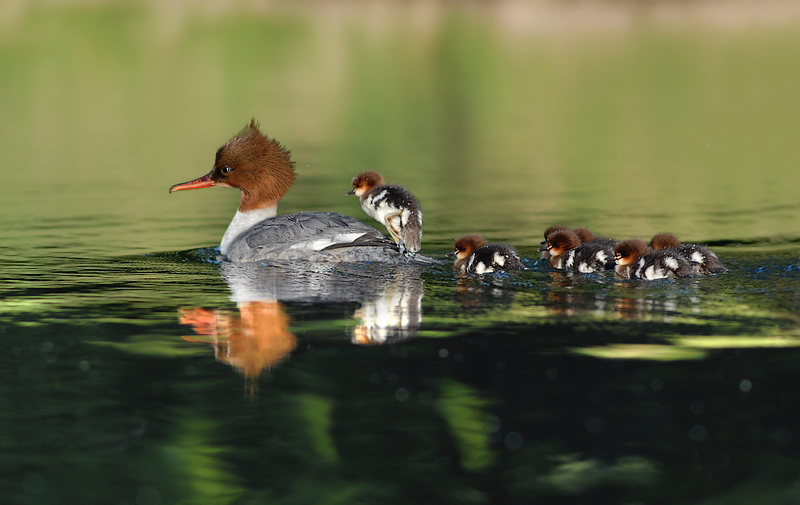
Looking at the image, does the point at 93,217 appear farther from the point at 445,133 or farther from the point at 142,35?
the point at 142,35

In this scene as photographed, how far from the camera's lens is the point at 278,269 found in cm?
946

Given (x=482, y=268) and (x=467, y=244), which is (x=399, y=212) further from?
(x=482, y=268)

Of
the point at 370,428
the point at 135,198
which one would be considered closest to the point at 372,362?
the point at 370,428

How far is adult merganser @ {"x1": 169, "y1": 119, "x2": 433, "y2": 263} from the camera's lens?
948 centimetres

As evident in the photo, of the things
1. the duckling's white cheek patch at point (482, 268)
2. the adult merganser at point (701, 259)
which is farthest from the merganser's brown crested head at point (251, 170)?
the adult merganser at point (701, 259)

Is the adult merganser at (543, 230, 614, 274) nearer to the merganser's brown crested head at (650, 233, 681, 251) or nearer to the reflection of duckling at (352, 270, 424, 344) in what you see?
the merganser's brown crested head at (650, 233, 681, 251)

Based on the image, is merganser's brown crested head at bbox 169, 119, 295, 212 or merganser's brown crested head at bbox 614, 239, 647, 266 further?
merganser's brown crested head at bbox 169, 119, 295, 212

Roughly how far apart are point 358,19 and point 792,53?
2077 cm

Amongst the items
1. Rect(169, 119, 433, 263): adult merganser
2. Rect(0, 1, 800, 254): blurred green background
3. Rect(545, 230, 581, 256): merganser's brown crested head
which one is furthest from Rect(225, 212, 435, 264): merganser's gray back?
Rect(0, 1, 800, 254): blurred green background

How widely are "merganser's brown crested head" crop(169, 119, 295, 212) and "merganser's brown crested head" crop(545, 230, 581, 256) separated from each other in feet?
8.35

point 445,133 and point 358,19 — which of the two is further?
point 358,19

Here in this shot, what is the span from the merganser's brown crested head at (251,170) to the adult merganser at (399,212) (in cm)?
95

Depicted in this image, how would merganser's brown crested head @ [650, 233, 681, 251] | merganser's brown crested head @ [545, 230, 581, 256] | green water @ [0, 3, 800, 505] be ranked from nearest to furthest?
green water @ [0, 3, 800, 505] < merganser's brown crested head @ [650, 233, 681, 251] < merganser's brown crested head @ [545, 230, 581, 256]

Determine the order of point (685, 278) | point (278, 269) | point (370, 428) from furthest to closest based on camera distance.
A: 1. point (278, 269)
2. point (685, 278)
3. point (370, 428)
